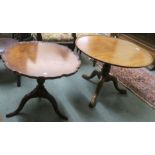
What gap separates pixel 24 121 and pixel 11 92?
0.51 meters

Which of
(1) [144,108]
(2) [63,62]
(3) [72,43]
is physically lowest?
(1) [144,108]

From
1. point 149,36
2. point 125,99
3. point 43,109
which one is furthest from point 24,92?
point 149,36

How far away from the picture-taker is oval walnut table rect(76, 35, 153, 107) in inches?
83.7

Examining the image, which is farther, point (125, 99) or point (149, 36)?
point (149, 36)

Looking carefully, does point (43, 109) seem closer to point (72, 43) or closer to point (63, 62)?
point (63, 62)

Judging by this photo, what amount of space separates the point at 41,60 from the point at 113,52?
80 centimetres

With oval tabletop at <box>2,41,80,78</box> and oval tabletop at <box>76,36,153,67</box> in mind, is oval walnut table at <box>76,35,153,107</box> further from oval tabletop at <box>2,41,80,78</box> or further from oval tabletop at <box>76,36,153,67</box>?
oval tabletop at <box>2,41,80,78</box>

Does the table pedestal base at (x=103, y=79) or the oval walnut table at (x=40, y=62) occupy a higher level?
the oval walnut table at (x=40, y=62)

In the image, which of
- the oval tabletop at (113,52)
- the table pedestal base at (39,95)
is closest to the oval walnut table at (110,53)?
the oval tabletop at (113,52)

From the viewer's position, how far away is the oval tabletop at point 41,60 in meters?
1.74

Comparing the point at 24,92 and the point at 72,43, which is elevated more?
the point at 72,43

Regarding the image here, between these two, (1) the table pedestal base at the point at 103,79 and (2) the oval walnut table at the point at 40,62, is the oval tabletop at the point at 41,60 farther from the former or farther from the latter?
(1) the table pedestal base at the point at 103,79

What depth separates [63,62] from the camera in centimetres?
195
